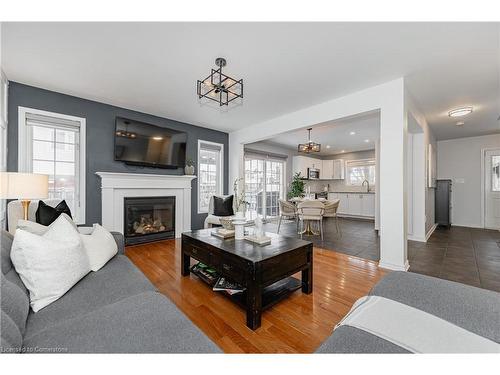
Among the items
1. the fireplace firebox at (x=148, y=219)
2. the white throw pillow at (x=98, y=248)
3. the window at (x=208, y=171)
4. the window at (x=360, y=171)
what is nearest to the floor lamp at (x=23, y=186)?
the white throw pillow at (x=98, y=248)

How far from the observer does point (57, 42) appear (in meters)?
2.03

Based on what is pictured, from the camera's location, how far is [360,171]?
7.59m

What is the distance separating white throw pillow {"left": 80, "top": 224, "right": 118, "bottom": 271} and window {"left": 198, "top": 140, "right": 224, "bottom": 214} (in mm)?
3121

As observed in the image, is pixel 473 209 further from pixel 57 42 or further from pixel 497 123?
pixel 57 42

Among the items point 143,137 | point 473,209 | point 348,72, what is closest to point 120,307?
point 348,72

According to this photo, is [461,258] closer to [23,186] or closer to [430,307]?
[430,307]

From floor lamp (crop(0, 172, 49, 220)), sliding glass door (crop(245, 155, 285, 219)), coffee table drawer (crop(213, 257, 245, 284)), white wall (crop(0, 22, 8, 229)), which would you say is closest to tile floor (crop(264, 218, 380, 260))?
sliding glass door (crop(245, 155, 285, 219))

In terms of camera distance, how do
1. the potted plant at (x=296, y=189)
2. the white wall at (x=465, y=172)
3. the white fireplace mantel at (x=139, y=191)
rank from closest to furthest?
the white fireplace mantel at (x=139, y=191), the white wall at (x=465, y=172), the potted plant at (x=296, y=189)

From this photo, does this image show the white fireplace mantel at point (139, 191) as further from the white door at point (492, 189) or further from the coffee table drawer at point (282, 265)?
the white door at point (492, 189)

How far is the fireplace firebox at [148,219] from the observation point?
374cm

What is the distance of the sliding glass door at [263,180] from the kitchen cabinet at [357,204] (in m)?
2.38

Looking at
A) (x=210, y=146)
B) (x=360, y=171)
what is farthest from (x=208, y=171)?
(x=360, y=171)

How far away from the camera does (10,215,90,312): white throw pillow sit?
1107 millimetres

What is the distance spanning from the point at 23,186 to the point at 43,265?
46.0 inches
